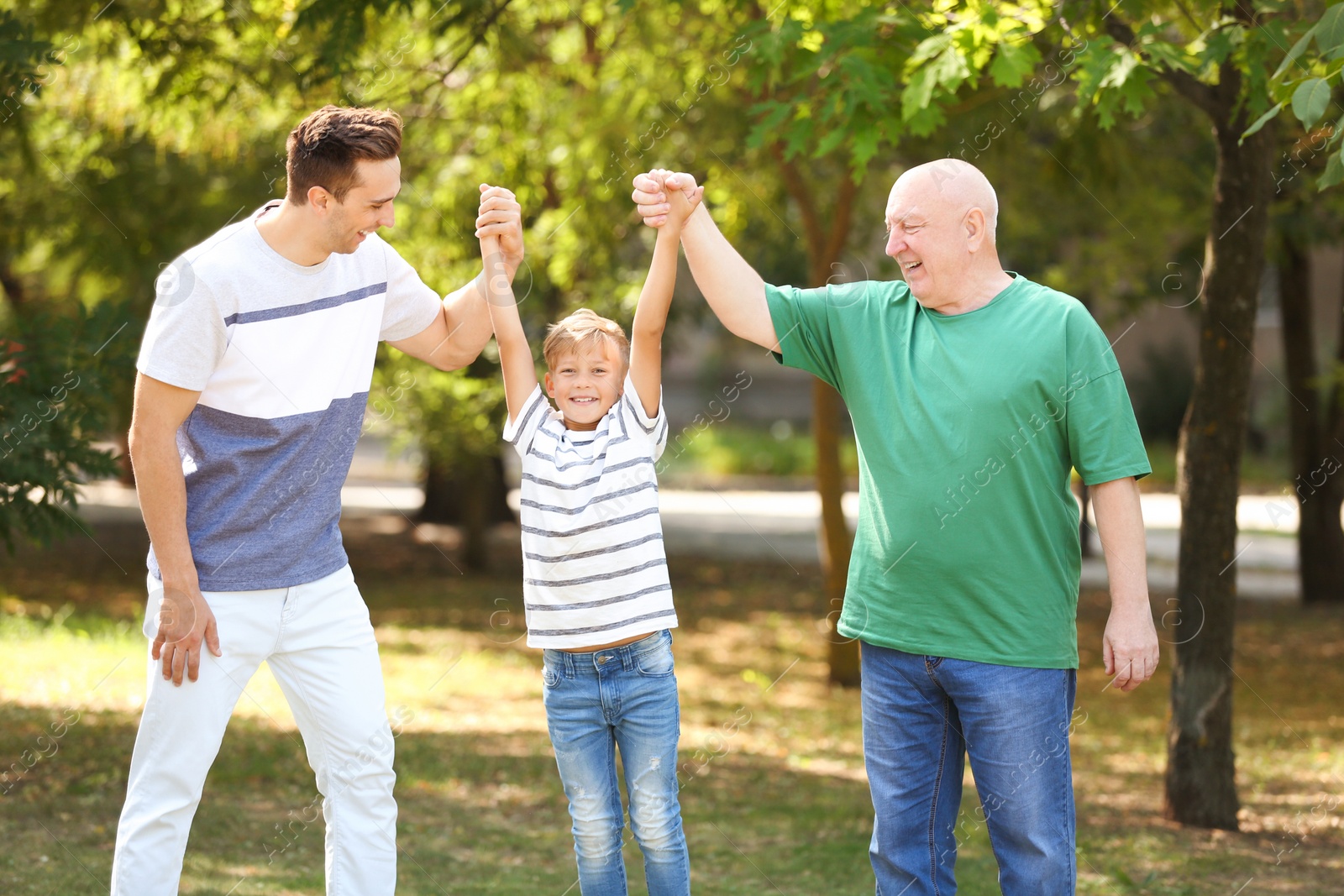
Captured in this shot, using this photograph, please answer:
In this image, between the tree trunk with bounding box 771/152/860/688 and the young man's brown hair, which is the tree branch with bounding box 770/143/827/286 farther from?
the young man's brown hair

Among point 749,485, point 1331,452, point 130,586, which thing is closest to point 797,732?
point 1331,452

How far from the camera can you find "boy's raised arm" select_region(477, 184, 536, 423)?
304 centimetres

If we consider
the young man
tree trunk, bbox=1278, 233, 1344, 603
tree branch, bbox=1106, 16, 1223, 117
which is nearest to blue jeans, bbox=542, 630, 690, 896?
the young man

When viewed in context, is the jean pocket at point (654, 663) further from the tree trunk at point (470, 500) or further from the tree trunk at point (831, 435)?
the tree trunk at point (470, 500)

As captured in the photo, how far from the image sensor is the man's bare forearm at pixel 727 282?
307 cm

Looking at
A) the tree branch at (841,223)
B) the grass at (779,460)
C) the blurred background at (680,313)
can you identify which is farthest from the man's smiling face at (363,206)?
the grass at (779,460)

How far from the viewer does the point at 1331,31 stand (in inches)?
120

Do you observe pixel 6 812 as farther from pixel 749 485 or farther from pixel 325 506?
pixel 749 485

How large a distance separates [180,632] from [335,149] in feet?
3.48

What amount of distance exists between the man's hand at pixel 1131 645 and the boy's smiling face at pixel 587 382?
4.01 feet

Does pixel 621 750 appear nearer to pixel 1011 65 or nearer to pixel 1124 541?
pixel 1124 541

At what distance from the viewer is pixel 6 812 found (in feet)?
16.1

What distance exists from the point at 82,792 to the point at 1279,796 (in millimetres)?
5213

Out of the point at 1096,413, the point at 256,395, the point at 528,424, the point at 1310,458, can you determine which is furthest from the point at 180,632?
the point at 1310,458
